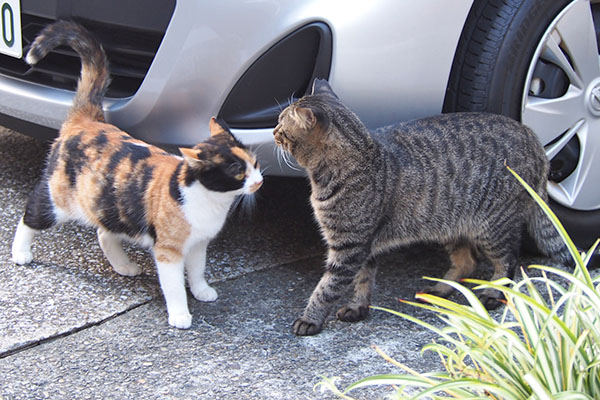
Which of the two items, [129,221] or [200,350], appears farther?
[129,221]

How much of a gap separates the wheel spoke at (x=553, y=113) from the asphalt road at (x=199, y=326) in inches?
28.0

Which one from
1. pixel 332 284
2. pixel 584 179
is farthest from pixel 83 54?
pixel 584 179

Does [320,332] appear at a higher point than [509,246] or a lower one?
lower

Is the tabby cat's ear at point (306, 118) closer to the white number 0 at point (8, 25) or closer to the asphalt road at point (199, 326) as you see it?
the asphalt road at point (199, 326)

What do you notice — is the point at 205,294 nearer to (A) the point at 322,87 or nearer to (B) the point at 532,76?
(A) the point at 322,87

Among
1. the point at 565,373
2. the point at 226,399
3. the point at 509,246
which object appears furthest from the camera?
the point at 509,246

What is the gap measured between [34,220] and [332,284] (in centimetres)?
124

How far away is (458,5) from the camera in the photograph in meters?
2.80

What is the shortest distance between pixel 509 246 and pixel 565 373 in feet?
4.48

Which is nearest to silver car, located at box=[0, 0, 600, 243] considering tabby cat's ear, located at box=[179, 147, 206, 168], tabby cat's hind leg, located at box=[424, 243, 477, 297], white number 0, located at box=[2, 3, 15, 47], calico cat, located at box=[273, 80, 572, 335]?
white number 0, located at box=[2, 3, 15, 47]

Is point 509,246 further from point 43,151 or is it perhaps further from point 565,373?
point 43,151

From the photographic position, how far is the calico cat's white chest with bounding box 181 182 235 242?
2678 mm

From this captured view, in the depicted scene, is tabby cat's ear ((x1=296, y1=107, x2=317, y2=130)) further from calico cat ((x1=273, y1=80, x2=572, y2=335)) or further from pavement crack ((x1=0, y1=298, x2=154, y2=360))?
pavement crack ((x1=0, y1=298, x2=154, y2=360))

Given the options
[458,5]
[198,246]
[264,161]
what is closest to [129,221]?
[198,246]
